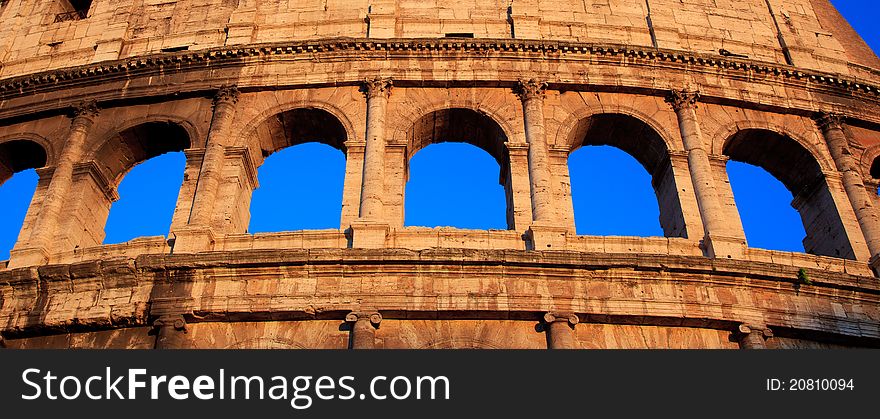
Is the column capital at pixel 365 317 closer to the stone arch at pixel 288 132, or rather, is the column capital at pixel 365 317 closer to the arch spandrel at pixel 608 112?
the stone arch at pixel 288 132

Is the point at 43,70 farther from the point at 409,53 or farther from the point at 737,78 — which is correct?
the point at 737,78

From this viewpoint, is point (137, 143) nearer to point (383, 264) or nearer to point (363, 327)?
point (383, 264)

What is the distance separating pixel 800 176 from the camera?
54.0 feet

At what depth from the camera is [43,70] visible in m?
18.0

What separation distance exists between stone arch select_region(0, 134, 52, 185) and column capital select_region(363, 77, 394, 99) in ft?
21.8

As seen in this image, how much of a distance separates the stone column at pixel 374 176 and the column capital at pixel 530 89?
8.48ft

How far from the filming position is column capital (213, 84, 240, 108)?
52.4 feet

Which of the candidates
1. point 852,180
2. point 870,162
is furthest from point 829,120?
point 852,180

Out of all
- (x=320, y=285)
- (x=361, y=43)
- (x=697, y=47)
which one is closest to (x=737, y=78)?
(x=697, y=47)

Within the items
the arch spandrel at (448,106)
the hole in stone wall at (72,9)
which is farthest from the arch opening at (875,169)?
the hole in stone wall at (72,9)

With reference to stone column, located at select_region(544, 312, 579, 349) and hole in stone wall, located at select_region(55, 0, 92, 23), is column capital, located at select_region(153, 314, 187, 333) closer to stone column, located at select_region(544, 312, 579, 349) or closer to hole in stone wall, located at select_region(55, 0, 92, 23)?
stone column, located at select_region(544, 312, 579, 349)

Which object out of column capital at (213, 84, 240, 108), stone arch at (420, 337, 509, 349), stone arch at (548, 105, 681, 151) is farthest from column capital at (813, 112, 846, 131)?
column capital at (213, 84, 240, 108)

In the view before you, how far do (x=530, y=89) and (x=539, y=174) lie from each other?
224 centimetres

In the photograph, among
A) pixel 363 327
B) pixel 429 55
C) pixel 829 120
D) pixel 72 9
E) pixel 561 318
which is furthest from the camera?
pixel 72 9
